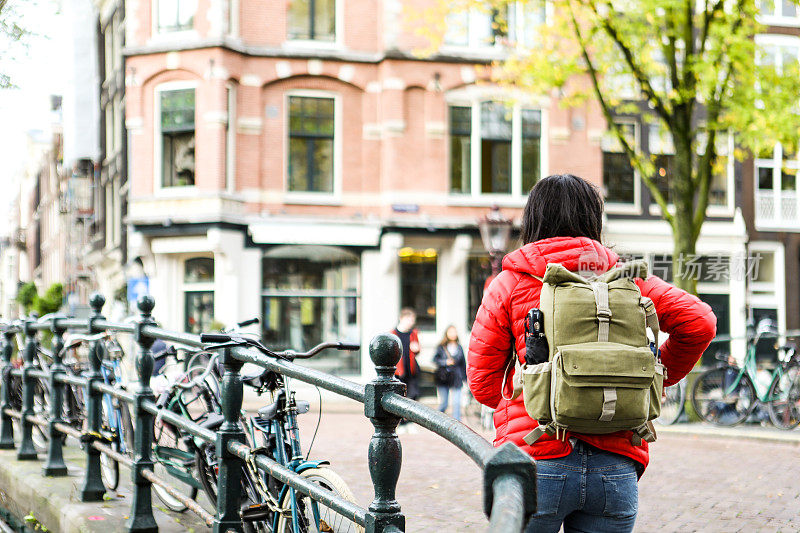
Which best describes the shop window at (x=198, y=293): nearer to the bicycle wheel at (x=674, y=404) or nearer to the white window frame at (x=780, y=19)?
the bicycle wheel at (x=674, y=404)

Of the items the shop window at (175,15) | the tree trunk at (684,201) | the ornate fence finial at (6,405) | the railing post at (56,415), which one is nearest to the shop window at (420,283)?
the shop window at (175,15)

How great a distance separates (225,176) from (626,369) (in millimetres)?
18782

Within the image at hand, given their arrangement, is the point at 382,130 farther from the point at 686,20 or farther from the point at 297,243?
the point at 686,20

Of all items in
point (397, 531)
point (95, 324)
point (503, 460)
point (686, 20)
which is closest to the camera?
point (503, 460)

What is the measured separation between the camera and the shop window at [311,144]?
21.4 metres

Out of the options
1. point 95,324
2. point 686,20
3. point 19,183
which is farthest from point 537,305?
point 19,183

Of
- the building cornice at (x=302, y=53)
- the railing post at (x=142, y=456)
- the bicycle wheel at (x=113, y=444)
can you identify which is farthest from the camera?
the building cornice at (x=302, y=53)

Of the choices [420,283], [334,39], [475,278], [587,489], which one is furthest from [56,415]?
[334,39]

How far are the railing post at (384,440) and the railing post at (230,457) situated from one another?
142 cm

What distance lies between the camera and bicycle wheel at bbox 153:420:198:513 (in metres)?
5.51

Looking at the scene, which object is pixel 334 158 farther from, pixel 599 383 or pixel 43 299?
pixel 599 383

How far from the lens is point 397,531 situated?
2500 mm

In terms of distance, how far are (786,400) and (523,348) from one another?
11211 millimetres

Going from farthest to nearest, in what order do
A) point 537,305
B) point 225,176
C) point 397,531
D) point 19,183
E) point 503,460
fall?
point 19,183 → point 225,176 → point 537,305 → point 397,531 → point 503,460
